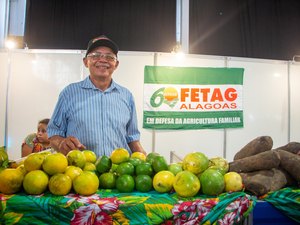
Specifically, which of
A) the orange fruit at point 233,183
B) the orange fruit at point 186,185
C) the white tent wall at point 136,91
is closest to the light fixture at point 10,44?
the white tent wall at point 136,91

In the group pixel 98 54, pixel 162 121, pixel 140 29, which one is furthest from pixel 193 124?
pixel 98 54

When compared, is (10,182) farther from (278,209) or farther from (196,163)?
(278,209)

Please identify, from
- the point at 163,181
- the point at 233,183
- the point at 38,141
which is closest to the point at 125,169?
the point at 163,181

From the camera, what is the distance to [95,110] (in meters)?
2.09

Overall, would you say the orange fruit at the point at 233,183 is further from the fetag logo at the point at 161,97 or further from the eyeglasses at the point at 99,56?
the fetag logo at the point at 161,97

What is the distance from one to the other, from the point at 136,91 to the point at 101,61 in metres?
2.14

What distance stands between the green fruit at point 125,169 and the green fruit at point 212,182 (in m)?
0.33

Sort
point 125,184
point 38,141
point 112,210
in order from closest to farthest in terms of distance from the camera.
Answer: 1. point 112,210
2. point 125,184
3. point 38,141

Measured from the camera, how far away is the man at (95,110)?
2.03 meters

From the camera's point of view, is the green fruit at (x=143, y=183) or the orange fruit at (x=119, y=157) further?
the orange fruit at (x=119, y=157)

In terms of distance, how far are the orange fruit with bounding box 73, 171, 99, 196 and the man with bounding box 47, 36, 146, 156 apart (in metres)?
0.89

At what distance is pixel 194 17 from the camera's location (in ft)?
17.7

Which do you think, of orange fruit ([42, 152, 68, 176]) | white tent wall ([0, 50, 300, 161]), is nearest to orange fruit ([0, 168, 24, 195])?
orange fruit ([42, 152, 68, 176])

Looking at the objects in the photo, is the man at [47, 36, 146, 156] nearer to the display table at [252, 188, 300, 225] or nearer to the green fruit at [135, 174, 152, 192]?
the green fruit at [135, 174, 152, 192]
